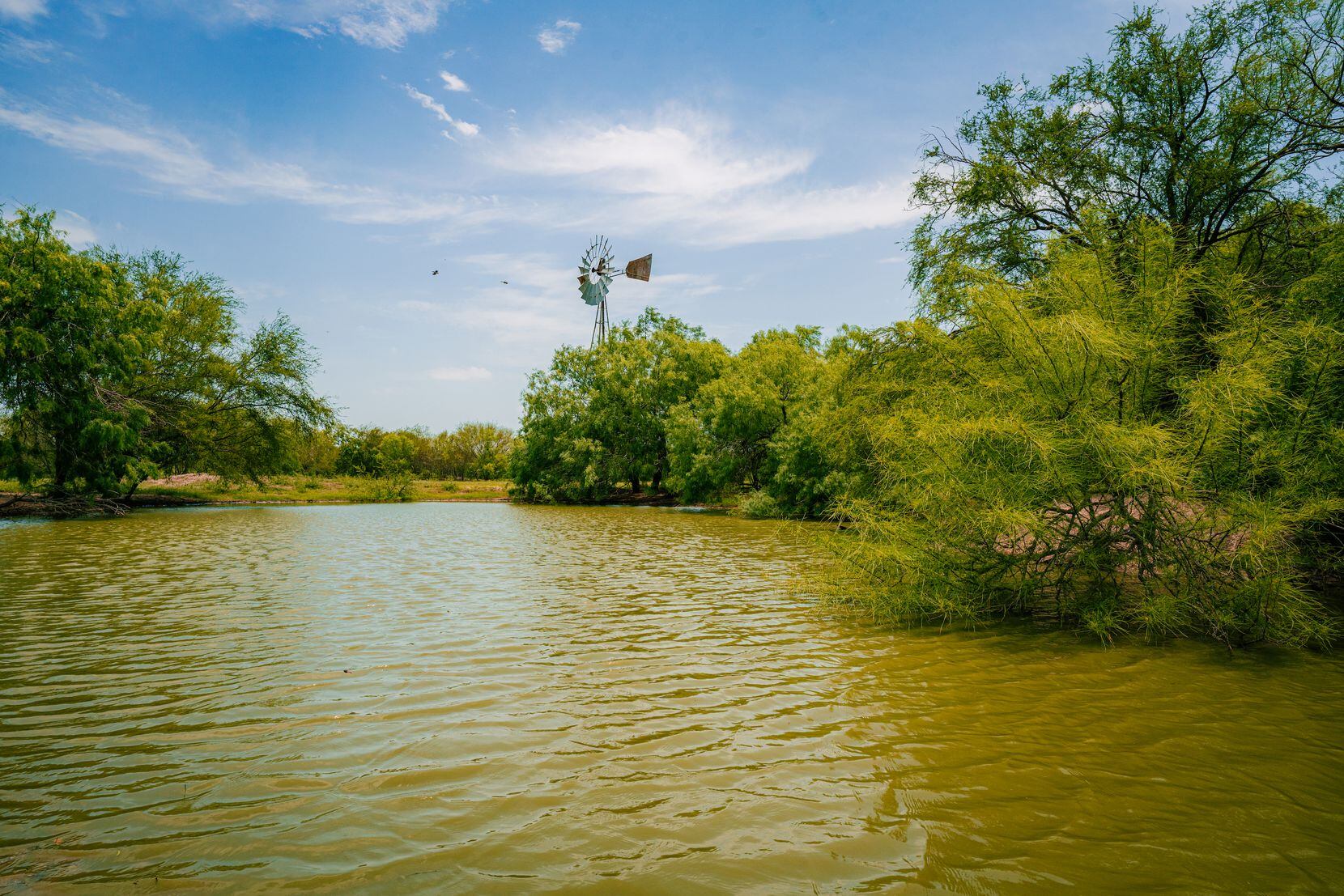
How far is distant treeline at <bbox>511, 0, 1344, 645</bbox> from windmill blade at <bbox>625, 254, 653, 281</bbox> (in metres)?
40.7

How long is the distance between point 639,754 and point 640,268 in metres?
53.1

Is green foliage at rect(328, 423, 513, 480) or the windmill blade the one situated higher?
the windmill blade

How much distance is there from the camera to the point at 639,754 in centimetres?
508

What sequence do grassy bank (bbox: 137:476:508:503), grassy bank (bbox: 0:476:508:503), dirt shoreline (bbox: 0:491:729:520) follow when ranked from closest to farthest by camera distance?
dirt shoreline (bbox: 0:491:729:520), grassy bank (bbox: 0:476:508:503), grassy bank (bbox: 137:476:508:503)

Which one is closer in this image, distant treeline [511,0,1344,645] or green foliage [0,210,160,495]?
distant treeline [511,0,1344,645]

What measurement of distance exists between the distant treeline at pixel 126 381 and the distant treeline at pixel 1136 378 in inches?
1112

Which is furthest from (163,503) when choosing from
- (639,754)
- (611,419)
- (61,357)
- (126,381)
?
(639,754)

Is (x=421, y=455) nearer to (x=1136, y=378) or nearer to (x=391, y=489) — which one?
(x=391, y=489)

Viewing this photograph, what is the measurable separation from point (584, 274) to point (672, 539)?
130ft

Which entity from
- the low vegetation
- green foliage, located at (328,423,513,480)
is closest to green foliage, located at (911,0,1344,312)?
the low vegetation

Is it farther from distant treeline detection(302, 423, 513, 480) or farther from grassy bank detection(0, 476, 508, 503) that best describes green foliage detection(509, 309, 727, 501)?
distant treeline detection(302, 423, 513, 480)

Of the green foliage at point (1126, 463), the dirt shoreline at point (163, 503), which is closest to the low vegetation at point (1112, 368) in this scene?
the green foliage at point (1126, 463)

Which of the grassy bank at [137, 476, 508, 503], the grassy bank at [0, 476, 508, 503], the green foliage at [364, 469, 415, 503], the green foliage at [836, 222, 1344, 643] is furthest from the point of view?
the green foliage at [364, 469, 415, 503]

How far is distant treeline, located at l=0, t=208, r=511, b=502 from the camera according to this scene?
24.7m
